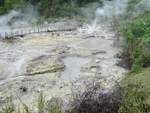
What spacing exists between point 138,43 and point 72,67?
2.61 meters

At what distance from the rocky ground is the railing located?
4.13ft

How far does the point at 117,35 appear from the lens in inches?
638

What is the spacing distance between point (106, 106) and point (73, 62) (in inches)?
249

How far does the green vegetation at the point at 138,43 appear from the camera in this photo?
11.6 meters

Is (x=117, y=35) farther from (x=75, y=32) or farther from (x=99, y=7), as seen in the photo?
(x=99, y=7)

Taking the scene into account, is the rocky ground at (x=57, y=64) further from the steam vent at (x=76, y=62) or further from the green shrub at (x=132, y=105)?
the green shrub at (x=132, y=105)

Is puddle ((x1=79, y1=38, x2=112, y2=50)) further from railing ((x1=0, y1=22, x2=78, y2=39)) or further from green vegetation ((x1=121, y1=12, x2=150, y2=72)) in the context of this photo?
railing ((x1=0, y1=22, x2=78, y2=39))

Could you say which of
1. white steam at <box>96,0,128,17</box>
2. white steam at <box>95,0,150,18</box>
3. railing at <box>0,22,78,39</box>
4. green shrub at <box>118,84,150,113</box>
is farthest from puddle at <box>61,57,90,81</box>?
white steam at <box>96,0,128,17</box>

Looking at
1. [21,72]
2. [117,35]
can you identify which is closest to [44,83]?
[21,72]

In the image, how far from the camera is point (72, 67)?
12.4 metres

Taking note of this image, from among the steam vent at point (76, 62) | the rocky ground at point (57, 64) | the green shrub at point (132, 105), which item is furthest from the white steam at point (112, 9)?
the green shrub at point (132, 105)

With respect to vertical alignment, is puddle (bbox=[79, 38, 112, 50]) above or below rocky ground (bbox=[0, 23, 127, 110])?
above

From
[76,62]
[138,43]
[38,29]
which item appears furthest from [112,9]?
[76,62]

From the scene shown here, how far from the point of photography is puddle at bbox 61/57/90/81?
36.9ft
